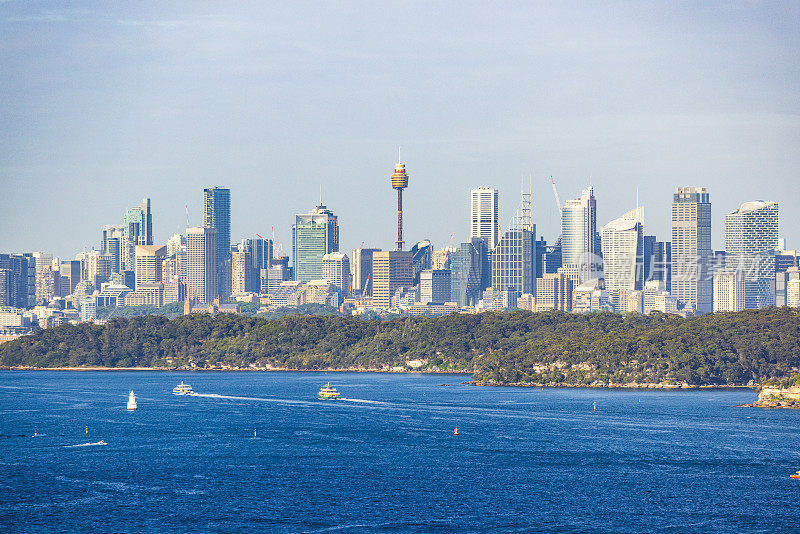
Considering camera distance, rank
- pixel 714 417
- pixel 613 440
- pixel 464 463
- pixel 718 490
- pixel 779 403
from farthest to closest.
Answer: pixel 779 403 < pixel 714 417 < pixel 613 440 < pixel 464 463 < pixel 718 490

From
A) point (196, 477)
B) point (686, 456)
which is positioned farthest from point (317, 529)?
point (686, 456)

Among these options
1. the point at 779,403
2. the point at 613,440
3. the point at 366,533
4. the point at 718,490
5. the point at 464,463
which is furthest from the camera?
the point at 779,403

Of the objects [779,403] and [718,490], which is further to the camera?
[779,403]

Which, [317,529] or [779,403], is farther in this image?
[779,403]

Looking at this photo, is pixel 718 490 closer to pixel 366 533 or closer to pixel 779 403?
pixel 366 533

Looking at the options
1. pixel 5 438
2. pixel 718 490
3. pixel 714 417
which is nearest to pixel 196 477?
pixel 5 438

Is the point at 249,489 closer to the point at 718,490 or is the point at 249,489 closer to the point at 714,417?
the point at 718,490
